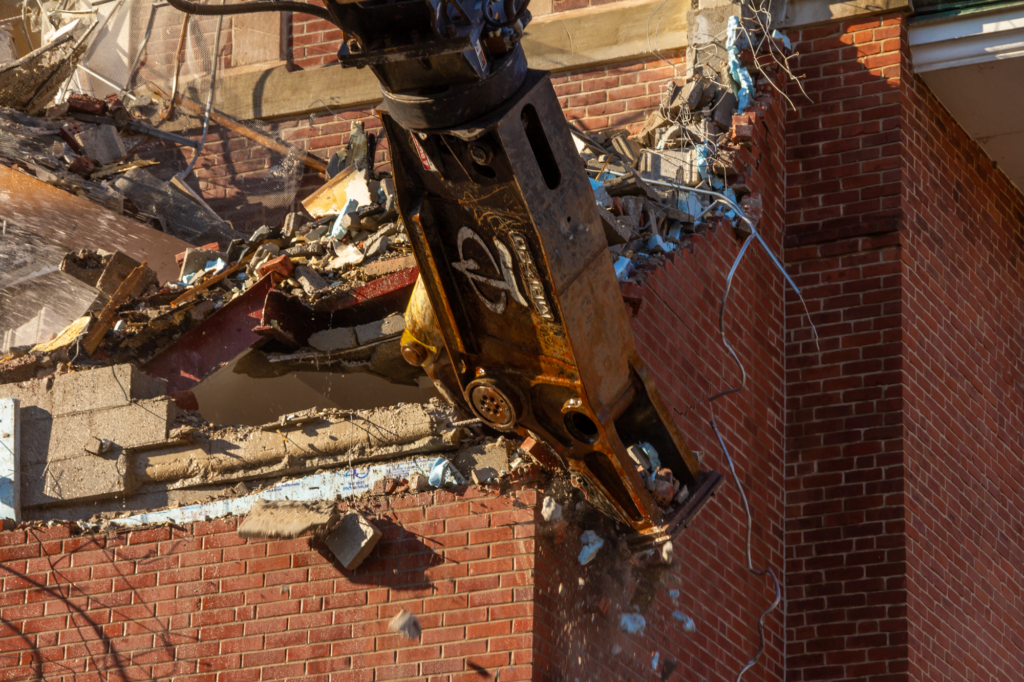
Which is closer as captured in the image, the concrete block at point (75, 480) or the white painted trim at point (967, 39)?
the concrete block at point (75, 480)

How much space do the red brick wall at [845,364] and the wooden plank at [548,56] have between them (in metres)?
1.31

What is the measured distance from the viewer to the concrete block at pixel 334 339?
318 inches

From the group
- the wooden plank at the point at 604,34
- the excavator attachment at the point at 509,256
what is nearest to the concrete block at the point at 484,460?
the excavator attachment at the point at 509,256

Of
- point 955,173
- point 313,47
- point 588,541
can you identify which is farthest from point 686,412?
point 313,47

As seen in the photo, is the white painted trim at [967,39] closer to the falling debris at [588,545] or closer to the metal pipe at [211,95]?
the falling debris at [588,545]

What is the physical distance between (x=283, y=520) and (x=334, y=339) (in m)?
1.80

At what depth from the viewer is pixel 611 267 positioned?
563 cm

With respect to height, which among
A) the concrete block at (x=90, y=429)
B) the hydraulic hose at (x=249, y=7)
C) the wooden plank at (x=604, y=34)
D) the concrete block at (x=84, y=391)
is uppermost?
the wooden plank at (x=604, y=34)

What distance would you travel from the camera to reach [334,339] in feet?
26.7

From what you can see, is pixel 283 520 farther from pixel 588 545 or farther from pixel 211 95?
pixel 211 95

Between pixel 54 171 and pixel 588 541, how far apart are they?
6283 mm

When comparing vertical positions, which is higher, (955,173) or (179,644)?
(955,173)

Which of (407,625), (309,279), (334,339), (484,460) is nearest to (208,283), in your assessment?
(309,279)

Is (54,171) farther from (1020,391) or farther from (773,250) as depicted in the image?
(1020,391)
